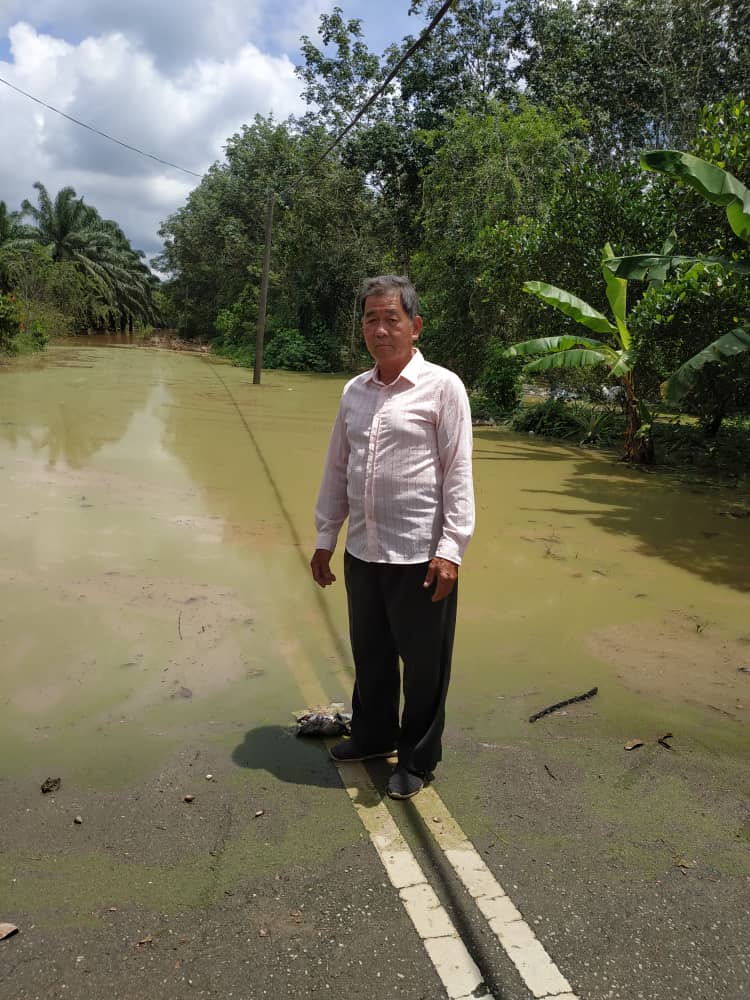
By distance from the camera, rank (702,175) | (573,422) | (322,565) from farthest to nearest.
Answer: (573,422) < (702,175) < (322,565)

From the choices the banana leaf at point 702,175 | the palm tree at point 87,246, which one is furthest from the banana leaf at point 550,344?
the palm tree at point 87,246

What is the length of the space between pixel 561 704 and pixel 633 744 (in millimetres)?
477

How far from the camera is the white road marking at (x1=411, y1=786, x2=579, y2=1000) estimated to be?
2168mm

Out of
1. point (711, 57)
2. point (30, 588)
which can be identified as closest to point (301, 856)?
point (30, 588)

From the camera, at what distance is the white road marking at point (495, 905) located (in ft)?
7.11

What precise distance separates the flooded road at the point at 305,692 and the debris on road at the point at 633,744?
5 centimetres

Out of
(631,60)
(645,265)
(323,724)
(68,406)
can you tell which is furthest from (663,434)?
(631,60)

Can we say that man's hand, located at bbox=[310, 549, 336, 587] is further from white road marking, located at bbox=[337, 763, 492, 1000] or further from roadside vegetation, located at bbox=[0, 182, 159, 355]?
roadside vegetation, located at bbox=[0, 182, 159, 355]

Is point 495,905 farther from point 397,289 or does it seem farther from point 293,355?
point 293,355

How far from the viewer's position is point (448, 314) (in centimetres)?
2081

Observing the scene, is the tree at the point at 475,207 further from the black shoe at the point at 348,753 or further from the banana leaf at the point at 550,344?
the black shoe at the point at 348,753

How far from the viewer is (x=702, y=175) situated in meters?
7.34

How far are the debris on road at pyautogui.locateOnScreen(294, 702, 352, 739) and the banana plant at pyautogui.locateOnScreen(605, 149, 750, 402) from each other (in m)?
5.66

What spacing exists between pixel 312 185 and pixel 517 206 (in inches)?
456
